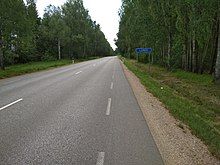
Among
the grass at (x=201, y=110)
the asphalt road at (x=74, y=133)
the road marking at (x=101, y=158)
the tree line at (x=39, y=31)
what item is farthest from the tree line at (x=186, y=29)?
the road marking at (x=101, y=158)

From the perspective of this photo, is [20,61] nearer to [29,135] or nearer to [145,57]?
[145,57]

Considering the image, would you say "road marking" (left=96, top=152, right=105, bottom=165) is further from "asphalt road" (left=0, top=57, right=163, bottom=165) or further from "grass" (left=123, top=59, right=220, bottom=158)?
"grass" (left=123, top=59, right=220, bottom=158)

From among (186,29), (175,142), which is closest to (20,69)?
(186,29)

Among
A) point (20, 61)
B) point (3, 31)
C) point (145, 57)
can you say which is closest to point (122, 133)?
point (3, 31)

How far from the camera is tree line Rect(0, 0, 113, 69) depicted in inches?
1449

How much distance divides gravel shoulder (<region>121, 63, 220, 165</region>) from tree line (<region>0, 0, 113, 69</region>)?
29238 millimetres

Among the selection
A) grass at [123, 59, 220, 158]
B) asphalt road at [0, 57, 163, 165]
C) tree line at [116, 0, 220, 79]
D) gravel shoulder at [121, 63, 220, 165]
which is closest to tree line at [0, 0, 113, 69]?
tree line at [116, 0, 220, 79]

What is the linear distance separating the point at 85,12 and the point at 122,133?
83694 millimetres

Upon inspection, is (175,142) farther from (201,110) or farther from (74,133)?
(201,110)

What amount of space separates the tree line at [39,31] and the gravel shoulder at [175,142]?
95.9 ft

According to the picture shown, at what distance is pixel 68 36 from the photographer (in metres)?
74.6

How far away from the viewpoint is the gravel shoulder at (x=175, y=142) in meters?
6.36

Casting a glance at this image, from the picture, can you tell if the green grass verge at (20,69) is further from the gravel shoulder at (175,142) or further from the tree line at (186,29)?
the gravel shoulder at (175,142)

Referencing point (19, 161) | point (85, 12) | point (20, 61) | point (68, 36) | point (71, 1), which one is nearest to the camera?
point (19, 161)
